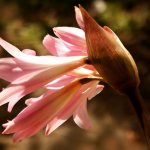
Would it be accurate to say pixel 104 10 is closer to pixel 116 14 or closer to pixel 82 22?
pixel 116 14

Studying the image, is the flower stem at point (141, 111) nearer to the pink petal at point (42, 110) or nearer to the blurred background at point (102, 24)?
the pink petal at point (42, 110)

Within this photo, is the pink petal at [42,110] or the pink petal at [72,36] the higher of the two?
the pink petal at [72,36]

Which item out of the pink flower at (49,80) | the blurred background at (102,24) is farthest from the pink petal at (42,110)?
the blurred background at (102,24)

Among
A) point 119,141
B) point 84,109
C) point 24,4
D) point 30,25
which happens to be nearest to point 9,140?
point 119,141

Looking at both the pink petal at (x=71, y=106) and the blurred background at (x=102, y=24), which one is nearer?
the pink petal at (x=71, y=106)

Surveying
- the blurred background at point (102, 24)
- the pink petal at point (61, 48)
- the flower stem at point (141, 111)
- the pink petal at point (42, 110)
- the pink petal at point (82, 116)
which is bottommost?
the blurred background at point (102, 24)

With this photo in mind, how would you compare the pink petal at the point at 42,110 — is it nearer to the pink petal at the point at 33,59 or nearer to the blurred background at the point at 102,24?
the pink petal at the point at 33,59

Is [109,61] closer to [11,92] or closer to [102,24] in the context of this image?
[11,92]
